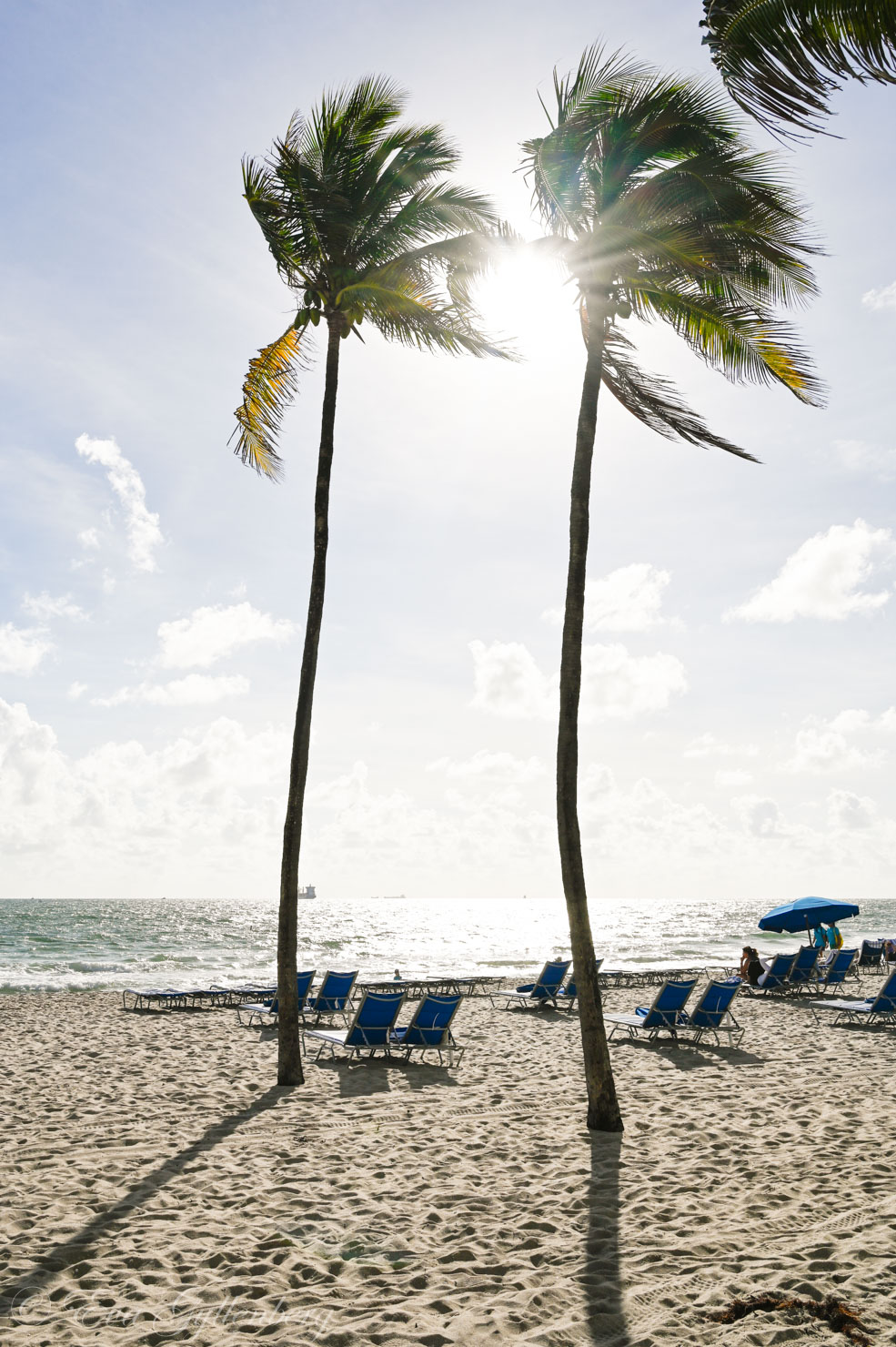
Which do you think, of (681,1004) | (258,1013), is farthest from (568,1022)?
(258,1013)

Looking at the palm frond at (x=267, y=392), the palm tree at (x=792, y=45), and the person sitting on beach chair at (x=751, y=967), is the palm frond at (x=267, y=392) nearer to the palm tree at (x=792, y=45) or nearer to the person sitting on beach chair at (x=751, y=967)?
the palm tree at (x=792, y=45)

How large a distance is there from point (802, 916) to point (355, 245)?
53.6ft

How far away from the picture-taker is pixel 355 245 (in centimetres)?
988

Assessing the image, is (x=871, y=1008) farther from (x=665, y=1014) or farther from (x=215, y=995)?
(x=215, y=995)

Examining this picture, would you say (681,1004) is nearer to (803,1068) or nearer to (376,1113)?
(803,1068)

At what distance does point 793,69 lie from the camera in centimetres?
334

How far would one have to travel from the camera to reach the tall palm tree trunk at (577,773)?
710 centimetres

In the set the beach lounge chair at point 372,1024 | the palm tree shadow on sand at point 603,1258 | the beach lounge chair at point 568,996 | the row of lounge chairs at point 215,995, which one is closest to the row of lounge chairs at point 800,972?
the beach lounge chair at point 568,996

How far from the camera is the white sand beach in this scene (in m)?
3.91

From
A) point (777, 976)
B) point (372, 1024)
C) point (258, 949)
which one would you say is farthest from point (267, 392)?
point (258, 949)

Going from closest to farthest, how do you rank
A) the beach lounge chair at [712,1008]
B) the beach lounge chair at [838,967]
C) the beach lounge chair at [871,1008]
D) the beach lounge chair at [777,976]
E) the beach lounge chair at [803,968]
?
the beach lounge chair at [712,1008] → the beach lounge chair at [871,1008] → the beach lounge chair at [803,968] → the beach lounge chair at [777,976] → the beach lounge chair at [838,967]

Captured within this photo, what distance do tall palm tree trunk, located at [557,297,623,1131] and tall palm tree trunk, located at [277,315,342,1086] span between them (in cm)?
309

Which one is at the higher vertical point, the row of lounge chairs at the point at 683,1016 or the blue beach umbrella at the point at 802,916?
the blue beach umbrella at the point at 802,916

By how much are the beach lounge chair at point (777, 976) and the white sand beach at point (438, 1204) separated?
297 inches
